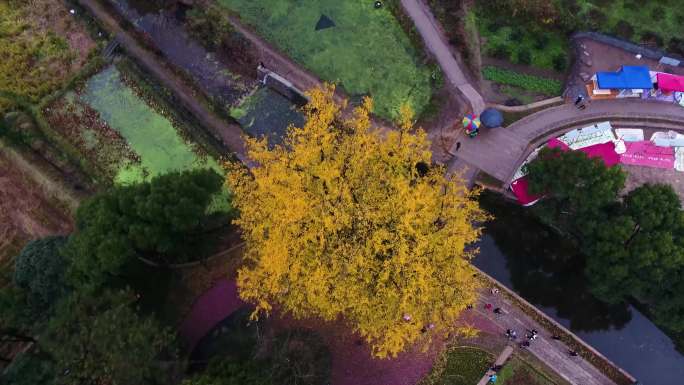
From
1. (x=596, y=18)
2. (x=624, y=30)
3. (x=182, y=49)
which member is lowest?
(x=182, y=49)

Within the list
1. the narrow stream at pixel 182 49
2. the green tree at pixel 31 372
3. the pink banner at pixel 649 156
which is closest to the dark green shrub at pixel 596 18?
the pink banner at pixel 649 156

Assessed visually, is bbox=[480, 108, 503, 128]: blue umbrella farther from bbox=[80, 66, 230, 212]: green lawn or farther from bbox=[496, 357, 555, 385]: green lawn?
bbox=[80, 66, 230, 212]: green lawn

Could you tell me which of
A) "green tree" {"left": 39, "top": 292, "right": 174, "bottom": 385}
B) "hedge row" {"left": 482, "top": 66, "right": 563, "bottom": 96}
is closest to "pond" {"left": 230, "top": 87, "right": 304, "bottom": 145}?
"green tree" {"left": 39, "top": 292, "right": 174, "bottom": 385}

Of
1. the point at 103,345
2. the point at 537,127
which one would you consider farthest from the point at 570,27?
the point at 103,345

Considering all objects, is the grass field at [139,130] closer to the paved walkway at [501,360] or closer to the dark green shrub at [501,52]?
the paved walkway at [501,360]

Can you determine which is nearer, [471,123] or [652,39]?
[471,123]

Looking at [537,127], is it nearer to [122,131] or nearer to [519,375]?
[519,375]
